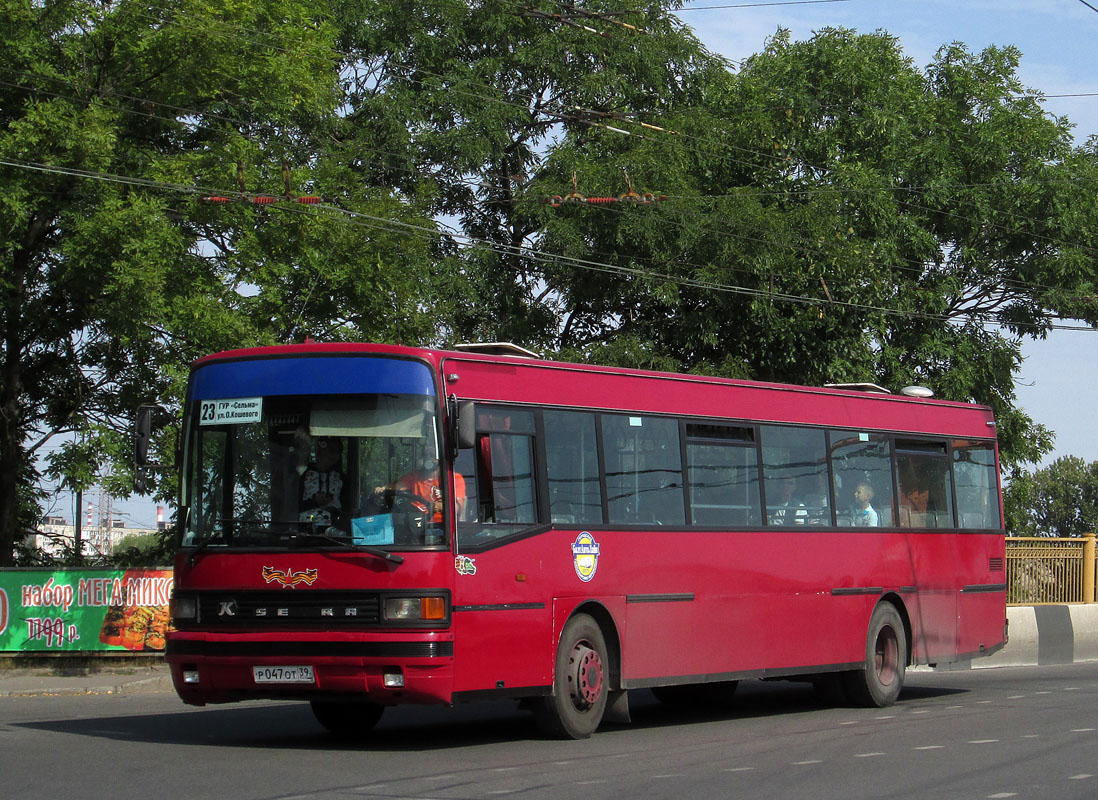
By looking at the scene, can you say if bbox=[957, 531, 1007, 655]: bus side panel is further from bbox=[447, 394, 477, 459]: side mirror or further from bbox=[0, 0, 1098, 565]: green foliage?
bbox=[0, 0, 1098, 565]: green foliage

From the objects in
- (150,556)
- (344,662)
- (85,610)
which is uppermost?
(150,556)

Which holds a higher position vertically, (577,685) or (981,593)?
(981,593)

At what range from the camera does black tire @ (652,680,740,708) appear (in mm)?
16094

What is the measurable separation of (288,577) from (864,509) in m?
7.29

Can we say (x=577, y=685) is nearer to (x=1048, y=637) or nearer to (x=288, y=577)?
(x=288, y=577)

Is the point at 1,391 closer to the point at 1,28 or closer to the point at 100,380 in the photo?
the point at 100,380

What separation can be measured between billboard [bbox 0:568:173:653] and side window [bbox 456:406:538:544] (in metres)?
10.2

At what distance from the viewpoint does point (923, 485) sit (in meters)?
17.0

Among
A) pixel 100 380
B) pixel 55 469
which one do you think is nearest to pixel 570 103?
pixel 100 380

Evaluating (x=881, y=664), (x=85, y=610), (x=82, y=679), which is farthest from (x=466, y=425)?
(x=85, y=610)

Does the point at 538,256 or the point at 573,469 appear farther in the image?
the point at 538,256

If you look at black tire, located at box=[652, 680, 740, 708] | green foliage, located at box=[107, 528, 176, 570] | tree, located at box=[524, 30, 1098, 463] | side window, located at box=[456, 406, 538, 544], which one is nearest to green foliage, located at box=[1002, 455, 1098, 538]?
tree, located at box=[524, 30, 1098, 463]

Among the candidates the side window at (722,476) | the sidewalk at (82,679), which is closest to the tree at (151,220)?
the sidewalk at (82,679)

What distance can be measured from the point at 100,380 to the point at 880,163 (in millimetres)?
18393
